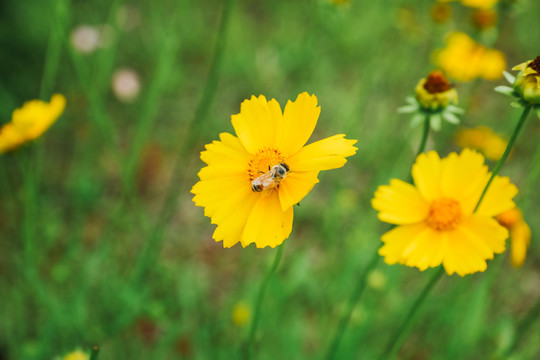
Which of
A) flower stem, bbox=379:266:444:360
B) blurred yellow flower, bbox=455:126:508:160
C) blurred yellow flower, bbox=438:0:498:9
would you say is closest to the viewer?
flower stem, bbox=379:266:444:360

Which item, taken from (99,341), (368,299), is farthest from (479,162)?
(99,341)

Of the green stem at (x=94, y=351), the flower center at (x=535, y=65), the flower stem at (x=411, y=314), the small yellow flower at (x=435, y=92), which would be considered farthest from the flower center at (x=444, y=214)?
the green stem at (x=94, y=351)

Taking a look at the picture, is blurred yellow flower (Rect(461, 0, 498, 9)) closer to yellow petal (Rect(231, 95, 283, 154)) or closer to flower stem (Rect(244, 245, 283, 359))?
yellow petal (Rect(231, 95, 283, 154))

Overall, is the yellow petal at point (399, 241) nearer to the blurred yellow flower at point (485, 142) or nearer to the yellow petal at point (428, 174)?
the yellow petal at point (428, 174)

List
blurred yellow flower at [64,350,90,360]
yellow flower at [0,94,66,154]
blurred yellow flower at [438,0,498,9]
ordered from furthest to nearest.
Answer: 1. blurred yellow flower at [438,0,498,9]
2. yellow flower at [0,94,66,154]
3. blurred yellow flower at [64,350,90,360]

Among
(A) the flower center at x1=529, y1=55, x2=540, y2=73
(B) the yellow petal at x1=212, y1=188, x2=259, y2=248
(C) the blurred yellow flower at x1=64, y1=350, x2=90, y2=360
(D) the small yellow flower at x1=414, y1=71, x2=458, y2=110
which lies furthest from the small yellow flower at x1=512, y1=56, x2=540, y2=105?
(C) the blurred yellow flower at x1=64, y1=350, x2=90, y2=360

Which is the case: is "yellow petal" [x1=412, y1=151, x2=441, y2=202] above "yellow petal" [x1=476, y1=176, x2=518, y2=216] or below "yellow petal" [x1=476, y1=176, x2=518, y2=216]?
above

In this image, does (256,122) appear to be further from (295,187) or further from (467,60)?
(467,60)
